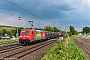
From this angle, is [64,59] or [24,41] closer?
[64,59]

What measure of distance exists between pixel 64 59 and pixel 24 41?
24.3 meters

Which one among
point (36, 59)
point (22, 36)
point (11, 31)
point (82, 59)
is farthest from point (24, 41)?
point (11, 31)

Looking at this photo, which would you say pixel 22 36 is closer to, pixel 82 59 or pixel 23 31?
pixel 23 31

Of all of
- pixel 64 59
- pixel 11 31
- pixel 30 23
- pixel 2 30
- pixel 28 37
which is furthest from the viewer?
pixel 11 31

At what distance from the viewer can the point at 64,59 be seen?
14.5 metres

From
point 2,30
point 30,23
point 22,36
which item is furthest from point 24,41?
point 2,30

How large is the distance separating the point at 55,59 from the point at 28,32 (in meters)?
24.2

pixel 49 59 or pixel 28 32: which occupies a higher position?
pixel 28 32

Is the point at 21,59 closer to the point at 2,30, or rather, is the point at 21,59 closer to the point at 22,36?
the point at 22,36

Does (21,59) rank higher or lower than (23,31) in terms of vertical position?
lower

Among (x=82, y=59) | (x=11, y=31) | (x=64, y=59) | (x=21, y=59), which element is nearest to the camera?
(x=64, y=59)

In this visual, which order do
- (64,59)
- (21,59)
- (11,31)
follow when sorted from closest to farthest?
(64,59) < (21,59) < (11,31)

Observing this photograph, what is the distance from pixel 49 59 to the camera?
1477 centimetres

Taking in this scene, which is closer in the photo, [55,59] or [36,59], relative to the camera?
[55,59]
